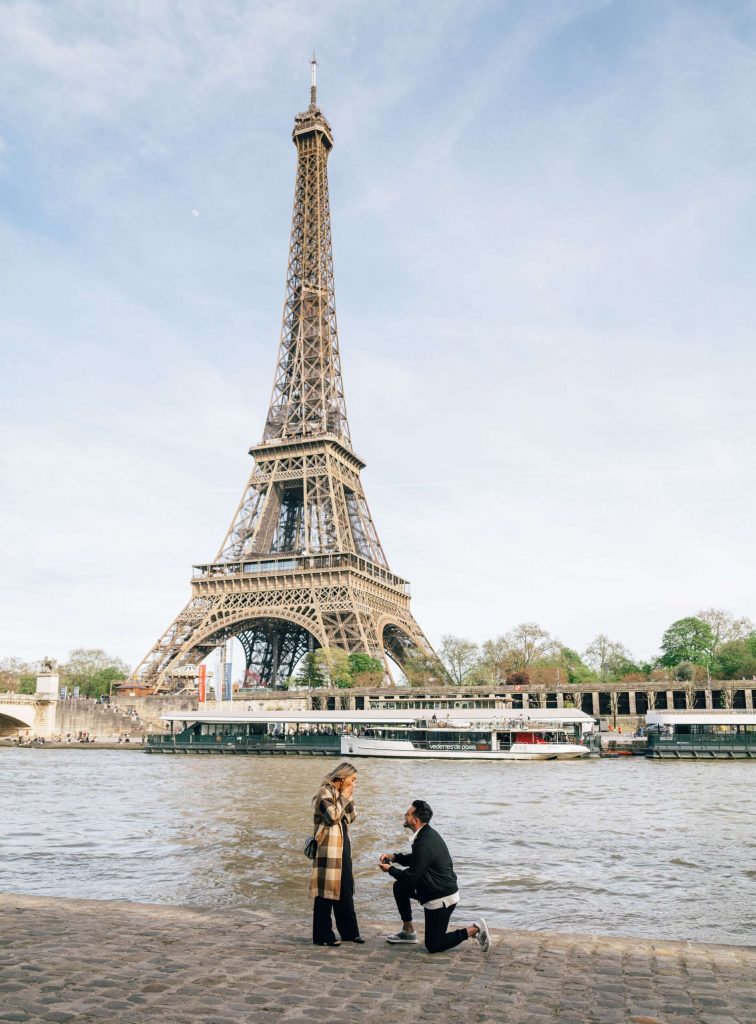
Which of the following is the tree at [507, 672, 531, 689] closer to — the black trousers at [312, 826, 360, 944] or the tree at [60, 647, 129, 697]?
the tree at [60, 647, 129, 697]

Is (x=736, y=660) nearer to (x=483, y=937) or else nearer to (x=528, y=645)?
(x=528, y=645)

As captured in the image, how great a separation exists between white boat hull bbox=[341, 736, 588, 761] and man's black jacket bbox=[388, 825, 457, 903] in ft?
159

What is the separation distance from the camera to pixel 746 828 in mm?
24188

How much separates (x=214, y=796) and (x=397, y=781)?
1003 centimetres

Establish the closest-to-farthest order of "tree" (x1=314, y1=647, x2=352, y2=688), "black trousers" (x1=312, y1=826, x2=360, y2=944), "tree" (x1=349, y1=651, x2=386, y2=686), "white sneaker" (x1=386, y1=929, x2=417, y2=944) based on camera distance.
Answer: "black trousers" (x1=312, y1=826, x2=360, y2=944) → "white sneaker" (x1=386, y1=929, x2=417, y2=944) → "tree" (x1=314, y1=647, x2=352, y2=688) → "tree" (x1=349, y1=651, x2=386, y2=686)

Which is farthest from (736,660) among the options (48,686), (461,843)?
(461,843)

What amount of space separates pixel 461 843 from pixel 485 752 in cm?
3599

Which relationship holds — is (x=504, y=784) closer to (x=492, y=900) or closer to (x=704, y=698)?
(x=492, y=900)

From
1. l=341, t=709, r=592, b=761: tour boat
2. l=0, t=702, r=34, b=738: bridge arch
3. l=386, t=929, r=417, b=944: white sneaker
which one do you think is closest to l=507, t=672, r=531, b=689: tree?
l=341, t=709, r=592, b=761: tour boat

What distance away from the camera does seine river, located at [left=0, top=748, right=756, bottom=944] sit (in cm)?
1500

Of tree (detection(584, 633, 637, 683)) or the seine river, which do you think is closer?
the seine river

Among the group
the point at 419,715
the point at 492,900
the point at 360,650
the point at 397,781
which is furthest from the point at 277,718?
the point at 492,900

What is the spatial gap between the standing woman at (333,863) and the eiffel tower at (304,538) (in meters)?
69.9

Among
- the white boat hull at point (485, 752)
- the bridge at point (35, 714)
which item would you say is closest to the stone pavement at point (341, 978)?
the white boat hull at point (485, 752)
